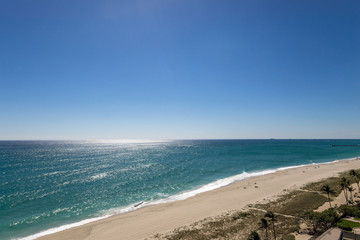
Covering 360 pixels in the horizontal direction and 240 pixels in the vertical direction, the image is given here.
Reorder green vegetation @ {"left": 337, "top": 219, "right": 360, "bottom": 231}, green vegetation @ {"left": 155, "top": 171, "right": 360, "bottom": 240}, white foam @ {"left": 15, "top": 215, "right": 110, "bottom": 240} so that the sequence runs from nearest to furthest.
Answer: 1. green vegetation @ {"left": 337, "top": 219, "right": 360, "bottom": 231}
2. green vegetation @ {"left": 155, "top": 171, "right": 360, "bottom": 240}
3. white foam @ {"left": 15, "top": 215, "right": 110, "bottom": 240}

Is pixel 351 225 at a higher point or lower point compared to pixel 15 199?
higher

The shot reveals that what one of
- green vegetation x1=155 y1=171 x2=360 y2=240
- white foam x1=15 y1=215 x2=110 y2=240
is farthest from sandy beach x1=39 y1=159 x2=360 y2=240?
green vegetation x1=155 y1=171 x2=360 y2=240

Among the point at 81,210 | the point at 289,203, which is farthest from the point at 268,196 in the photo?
the point at 81,210

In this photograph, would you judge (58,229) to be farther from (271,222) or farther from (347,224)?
(347,224)

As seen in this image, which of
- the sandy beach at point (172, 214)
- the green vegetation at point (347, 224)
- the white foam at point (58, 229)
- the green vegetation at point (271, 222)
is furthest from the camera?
the sandy beach at point (172, 214)

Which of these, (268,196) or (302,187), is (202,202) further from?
(302,187)

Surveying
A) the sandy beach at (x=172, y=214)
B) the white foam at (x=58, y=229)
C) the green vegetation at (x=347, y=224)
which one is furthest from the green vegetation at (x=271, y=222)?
the white foam at (x=58, y=229)

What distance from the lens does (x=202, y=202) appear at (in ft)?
123

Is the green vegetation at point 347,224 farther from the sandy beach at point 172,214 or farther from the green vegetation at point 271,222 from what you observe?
the sandy beach at point 172,214

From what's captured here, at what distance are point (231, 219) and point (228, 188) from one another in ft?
66.0

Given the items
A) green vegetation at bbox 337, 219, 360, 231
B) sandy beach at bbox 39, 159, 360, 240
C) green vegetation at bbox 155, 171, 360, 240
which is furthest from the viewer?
sandy beach at bbox 39, 159, 360, 240

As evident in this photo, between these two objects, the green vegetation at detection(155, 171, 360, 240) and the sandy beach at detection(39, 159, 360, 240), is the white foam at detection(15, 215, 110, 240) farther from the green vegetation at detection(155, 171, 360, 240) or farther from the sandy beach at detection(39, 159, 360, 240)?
the green vegetation at detection(155, 171, 360, 240)

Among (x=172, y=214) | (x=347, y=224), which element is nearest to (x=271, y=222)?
(x=347, y=224)

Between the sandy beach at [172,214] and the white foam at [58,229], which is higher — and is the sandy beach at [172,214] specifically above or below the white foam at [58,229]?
above
